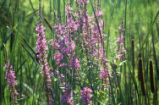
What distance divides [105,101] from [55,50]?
342 millimetres

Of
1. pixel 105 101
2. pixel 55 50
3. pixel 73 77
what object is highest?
pixel 55 50

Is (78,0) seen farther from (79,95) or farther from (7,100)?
(7,100)

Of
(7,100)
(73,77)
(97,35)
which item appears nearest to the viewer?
(73,77)

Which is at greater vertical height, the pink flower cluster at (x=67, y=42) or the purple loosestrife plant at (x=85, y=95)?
the pink flower cluster at (x=67, y=42)

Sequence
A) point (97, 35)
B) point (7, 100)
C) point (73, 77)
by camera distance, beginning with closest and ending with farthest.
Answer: point (73, 77) < point (97, 35) < point (7, 100)

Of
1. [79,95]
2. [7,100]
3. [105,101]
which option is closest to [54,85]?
[79,95]

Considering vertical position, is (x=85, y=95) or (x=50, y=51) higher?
(x=50, y=51)

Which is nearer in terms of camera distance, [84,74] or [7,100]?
[84,74]

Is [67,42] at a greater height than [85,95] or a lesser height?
greater

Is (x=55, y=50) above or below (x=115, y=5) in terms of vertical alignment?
below

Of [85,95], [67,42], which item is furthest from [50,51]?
[85,95]

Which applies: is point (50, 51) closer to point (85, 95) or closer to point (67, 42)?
point (67, 42)

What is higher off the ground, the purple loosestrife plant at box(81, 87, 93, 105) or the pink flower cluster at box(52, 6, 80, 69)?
the pink flower cluster at box(52, 6, 80, 69)

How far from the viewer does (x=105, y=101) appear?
128cm
